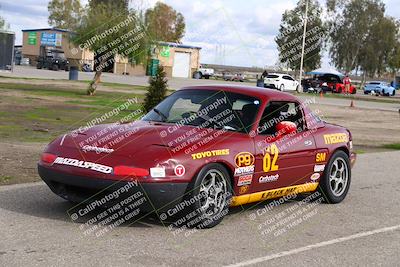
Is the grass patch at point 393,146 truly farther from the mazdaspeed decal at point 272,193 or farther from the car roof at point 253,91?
the car roof at point 253,91

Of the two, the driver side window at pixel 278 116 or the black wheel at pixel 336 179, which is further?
the black wheel at pixel 336 179

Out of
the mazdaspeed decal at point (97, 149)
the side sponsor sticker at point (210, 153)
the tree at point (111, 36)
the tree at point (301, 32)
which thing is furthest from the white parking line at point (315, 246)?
the tree at point (301, 32)

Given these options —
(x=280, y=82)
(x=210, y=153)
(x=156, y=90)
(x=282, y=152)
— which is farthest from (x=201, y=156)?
(x=280, y=82)

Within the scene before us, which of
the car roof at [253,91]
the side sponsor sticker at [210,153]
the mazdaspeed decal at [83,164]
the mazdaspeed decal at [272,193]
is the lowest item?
the mazdaspeed decal at [272,193]

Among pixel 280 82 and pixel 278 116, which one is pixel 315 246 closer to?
pixel 278 116

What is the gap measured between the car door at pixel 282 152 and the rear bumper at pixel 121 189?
4.12 feet

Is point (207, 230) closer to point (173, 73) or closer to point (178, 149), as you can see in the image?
point (178, 149)

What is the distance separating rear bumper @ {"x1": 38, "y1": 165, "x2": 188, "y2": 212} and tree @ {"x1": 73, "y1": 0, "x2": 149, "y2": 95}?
21.4 meters

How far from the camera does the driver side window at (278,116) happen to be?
709 cm

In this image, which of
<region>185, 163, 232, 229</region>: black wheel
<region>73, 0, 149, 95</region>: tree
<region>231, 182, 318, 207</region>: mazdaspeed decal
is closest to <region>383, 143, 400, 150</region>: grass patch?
<region>231, 182, 318, 207</region>: mazdaspeed decal

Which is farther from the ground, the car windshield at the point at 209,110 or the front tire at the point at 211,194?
the car windshield at the point at 209,110

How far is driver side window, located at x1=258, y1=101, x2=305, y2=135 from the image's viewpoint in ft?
23.2

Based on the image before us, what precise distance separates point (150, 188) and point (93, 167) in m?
0.62

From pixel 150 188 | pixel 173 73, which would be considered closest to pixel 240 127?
pixel 150 188
